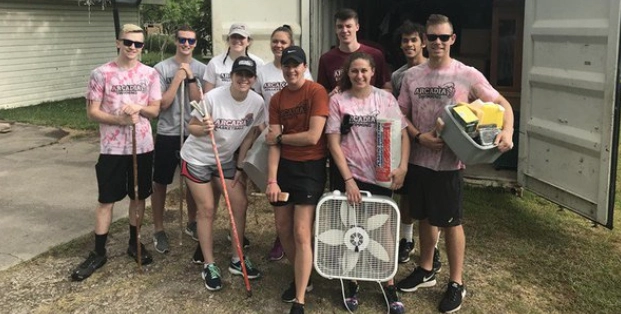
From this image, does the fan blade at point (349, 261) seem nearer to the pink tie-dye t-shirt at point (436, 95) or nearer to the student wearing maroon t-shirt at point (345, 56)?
the pink tie-dye t-shirt at point (436, 95)

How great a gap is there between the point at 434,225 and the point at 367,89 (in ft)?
3.08

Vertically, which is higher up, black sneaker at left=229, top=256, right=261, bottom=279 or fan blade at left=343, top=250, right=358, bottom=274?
fan blade at left=343, top=250, right=358, bottom=274

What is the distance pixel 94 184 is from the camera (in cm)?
617

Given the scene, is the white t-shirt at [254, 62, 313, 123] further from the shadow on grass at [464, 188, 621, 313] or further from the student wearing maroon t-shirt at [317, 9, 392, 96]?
the shadow on grass at [464, 188, 621, 313]

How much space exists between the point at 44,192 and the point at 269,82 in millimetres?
3290

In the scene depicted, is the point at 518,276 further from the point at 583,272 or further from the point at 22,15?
the point at 22,15

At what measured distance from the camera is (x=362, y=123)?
10.7 ft

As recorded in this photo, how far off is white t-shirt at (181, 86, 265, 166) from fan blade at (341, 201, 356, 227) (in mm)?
902

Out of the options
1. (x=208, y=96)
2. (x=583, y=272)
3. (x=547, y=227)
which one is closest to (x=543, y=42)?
(x=547, y=227)

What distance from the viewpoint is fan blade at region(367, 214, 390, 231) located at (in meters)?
3.25

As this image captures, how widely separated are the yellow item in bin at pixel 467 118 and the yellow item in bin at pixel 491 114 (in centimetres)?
4

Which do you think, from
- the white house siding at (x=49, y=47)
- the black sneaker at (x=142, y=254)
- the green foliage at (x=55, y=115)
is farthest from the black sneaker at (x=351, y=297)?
the white house siding at (x=49, y=47)

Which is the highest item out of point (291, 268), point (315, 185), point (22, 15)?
point (22, 15)

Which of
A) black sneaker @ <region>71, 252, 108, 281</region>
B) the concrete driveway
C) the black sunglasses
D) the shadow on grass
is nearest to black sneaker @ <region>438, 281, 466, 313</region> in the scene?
the shadow on grass
